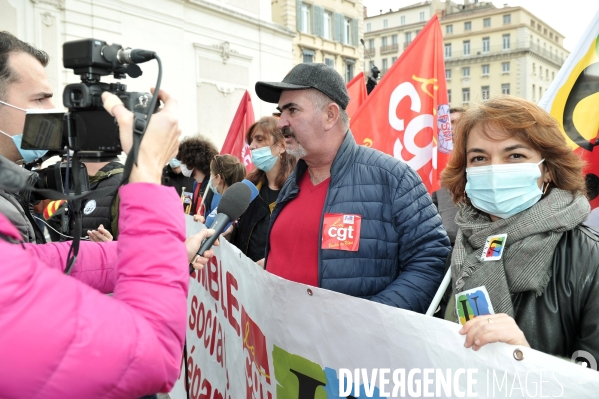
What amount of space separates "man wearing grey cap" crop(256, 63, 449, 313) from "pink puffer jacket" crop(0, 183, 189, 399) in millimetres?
1223

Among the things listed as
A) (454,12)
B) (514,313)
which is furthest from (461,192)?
(454,12)

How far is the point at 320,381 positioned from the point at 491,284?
68cm

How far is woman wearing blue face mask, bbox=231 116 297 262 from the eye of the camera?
3.79 m

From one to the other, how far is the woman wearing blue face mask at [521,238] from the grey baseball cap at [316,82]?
0.73 metres

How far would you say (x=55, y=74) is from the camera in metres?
14.2

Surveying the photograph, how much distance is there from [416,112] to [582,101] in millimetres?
1668

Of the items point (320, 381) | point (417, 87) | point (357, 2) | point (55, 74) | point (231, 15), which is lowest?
point (320, 381)

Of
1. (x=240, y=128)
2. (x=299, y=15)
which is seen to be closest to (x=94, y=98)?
(x=240, y=128)

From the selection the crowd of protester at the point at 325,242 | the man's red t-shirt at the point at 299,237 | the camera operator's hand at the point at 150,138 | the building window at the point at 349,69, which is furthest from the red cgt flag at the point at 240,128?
the building window at the point at 349,69

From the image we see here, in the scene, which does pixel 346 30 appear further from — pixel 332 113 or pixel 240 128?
pixel 332 113

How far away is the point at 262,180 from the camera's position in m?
4.14

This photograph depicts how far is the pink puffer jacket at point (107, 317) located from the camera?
3.00 feet

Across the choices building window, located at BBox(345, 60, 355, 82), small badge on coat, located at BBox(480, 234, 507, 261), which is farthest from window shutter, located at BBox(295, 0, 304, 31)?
small badge on coat, located at BBox(480, 234, 507, 261)

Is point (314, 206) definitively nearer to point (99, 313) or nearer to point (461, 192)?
point (461, 192)
